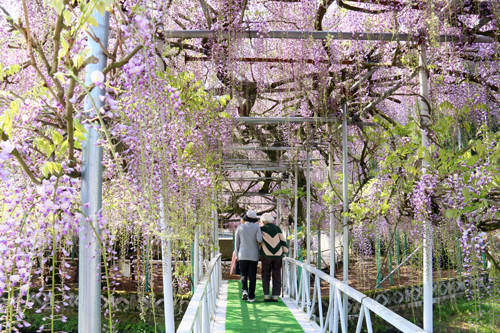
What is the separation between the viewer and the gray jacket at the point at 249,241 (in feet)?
17.7

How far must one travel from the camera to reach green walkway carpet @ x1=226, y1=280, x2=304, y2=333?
418cm

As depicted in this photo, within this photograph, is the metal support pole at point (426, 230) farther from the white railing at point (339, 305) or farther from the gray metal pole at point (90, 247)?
the gray metal pole at point (90, 247)

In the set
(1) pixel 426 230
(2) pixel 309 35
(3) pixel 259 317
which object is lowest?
(3) pixel 259 317

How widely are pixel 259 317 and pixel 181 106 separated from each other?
3057 millimetres

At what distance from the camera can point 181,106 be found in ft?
8.05

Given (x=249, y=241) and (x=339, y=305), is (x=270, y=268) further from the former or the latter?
(x=339, y=305)

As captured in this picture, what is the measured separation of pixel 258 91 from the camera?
434 cm

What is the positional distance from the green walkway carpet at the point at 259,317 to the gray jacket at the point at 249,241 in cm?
61

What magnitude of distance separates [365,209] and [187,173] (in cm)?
303

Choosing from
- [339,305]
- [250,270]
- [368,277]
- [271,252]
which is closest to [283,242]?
[271,252]

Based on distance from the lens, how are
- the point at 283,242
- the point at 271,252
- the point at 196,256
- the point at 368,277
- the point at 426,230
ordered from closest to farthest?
the point at 426,230 → the point at 196,256 → the point at 271,252 → the point at 283,242 → the point at 368,277

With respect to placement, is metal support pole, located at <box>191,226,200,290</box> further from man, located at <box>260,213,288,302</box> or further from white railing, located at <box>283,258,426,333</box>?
man, located at <box>260,213,288,302</box>

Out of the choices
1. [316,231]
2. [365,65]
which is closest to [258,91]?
[365,65]

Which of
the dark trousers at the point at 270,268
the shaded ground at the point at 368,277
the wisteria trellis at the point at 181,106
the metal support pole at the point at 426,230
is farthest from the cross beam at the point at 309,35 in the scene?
the shaded ground at the point at 368,277
